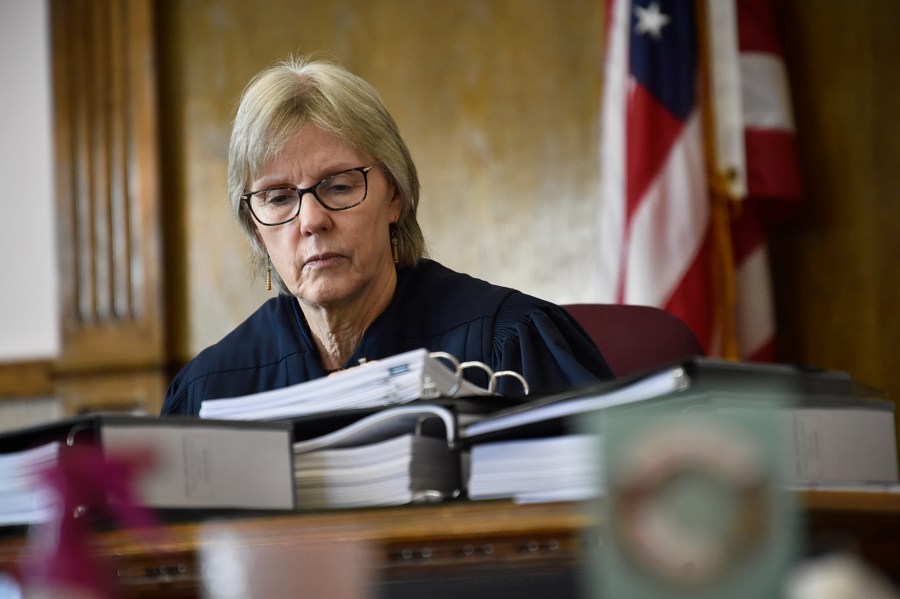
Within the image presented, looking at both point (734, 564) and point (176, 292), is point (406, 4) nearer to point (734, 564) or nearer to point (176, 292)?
point (176, 292)

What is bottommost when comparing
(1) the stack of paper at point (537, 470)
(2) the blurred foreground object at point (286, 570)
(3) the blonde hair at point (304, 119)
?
(2) the blurred foreground object at point (286, 570)

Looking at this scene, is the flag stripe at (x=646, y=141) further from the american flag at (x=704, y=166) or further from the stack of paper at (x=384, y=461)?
the stack of paper at (x=384, y=461)

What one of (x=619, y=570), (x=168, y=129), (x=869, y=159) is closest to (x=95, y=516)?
(x=619, y=570)

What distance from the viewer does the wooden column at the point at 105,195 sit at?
12.8ft

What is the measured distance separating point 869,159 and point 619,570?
293 cm

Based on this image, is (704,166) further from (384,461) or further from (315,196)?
(384,461)

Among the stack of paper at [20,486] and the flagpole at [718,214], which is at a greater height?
the flagpole at [718,214]

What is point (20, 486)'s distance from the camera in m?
1.04

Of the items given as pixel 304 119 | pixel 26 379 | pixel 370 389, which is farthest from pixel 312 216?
pixel 26 379

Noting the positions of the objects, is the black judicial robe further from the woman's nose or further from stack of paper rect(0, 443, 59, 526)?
stack of paper rect(0, 443, 59, 526)

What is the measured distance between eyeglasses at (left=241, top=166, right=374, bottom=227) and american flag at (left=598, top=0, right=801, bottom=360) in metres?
1.29

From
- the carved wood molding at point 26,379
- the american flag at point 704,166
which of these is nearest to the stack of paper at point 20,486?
the american flag at point 704,166

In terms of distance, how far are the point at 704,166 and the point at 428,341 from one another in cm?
153

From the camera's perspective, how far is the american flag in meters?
3.12
